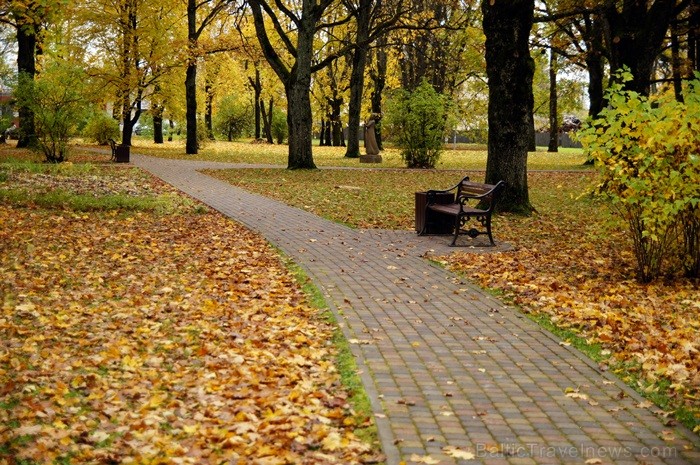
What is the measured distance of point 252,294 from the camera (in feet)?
28.0

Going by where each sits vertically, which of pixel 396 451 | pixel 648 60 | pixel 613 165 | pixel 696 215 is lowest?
pixel 396 451

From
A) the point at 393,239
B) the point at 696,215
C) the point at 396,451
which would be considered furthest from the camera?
the point at 393,239

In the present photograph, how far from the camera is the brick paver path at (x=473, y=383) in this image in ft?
14.8

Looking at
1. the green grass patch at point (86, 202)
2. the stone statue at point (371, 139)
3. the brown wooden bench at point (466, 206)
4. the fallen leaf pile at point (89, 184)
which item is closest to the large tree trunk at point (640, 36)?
the brown wooden bench at point (466, 206)

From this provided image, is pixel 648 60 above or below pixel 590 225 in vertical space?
above

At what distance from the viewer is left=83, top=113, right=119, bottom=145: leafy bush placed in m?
42.5

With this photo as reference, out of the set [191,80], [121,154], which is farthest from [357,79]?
[121,154]

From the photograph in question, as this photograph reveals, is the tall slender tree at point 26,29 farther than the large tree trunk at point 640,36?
Yes

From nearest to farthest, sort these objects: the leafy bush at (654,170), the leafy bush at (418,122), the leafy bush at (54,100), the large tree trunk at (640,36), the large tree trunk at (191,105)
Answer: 1. the leafy bush at (654,170)
2. the large tree trunk at (640,36)
3. the leafy bush at (54,100)
4. the leafy bush at (418,122)
5. the large tree trunk at (191,105)

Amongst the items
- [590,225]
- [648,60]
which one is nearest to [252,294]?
[590,225]

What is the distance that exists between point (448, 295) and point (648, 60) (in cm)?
1271

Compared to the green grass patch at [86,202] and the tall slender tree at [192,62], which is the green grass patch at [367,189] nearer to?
the green grass patch at [86,202]

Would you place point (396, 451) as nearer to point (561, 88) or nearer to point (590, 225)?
point (590, 225)

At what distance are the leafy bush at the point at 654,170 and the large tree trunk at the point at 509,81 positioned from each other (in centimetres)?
549
